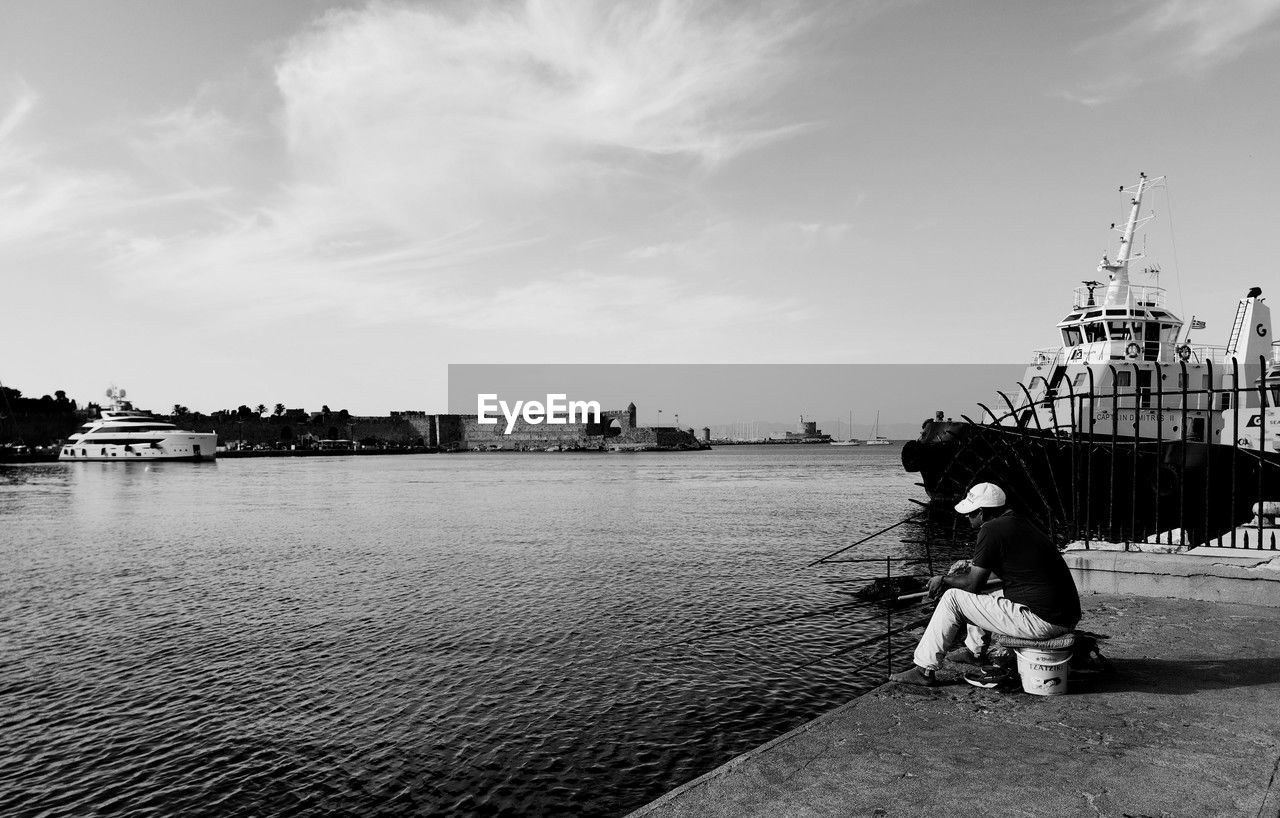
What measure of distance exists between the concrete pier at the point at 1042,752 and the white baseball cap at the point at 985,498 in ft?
4.69

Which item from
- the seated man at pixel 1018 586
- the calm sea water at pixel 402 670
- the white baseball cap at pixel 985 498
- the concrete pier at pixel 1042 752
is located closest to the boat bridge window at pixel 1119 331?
the calm sea water at pixel 402 670

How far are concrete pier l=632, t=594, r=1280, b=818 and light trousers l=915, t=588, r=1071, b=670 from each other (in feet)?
1.07

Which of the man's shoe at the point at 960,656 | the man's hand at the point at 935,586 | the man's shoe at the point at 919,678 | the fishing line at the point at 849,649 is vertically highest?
the man's hand at the point at 935,586

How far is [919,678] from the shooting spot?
6.39 metres

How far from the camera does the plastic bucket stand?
19.0 ft

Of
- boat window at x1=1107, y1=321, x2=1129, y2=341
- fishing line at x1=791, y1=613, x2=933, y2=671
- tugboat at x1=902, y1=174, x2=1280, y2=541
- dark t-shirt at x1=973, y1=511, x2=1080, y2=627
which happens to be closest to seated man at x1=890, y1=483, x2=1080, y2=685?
dark t-shirt at x1=973, y1=511, x2=1080, y2=627

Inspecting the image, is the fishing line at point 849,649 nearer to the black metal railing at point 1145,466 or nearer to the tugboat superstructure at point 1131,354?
the black metal railing at point 1145,466

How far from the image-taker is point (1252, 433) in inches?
858

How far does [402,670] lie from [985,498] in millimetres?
8138

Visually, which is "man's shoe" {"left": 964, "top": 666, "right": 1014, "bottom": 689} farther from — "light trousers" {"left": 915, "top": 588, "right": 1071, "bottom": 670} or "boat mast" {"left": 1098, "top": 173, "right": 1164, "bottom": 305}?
"boat mast" {"left": 1098, "top": 173, "right": 1164, "bottom": 305}

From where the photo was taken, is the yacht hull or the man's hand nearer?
the man's hand

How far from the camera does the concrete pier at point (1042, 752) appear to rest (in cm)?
429

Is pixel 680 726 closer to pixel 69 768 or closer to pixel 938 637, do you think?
pixel 938 637

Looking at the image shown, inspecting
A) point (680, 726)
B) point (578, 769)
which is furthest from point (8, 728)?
point (680, 726)
